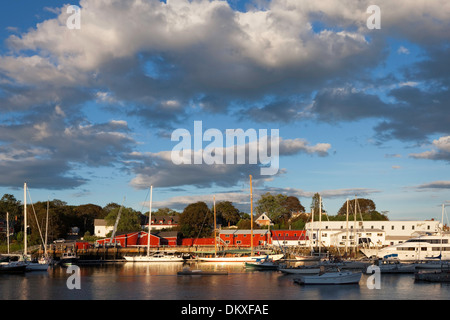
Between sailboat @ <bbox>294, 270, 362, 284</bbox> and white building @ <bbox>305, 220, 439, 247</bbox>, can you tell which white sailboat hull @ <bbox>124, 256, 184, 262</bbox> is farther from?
sailboat @ <bbox>294, 270, 362, 284</bbox>

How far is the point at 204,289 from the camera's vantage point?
53.9 metres

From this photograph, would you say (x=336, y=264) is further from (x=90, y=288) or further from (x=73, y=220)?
(x=73, y=220)

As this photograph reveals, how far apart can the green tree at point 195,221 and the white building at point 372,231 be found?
27.7 metres

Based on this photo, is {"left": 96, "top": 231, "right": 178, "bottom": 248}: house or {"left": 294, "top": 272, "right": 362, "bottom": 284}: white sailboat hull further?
{"left": 96, "top": 231, "right": 178, "bottom": 248}: house

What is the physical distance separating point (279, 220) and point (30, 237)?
265 feet

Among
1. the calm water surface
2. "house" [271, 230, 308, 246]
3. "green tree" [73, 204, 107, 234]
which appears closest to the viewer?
the calm water surface

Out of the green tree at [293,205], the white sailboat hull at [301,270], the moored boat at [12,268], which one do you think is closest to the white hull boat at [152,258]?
the moored boat at [12,268]

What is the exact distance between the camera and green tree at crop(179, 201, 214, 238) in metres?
128

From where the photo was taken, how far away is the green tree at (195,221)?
128 m

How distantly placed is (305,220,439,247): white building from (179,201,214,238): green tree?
2775cm

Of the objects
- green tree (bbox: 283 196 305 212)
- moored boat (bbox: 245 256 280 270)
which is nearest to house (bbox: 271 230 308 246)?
moored boat (bbox: 245 256 280 270)

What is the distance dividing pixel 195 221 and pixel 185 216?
316cm

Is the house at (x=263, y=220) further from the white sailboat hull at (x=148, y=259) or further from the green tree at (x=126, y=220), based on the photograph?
the white sailboat hull at (x=148, y=259)
